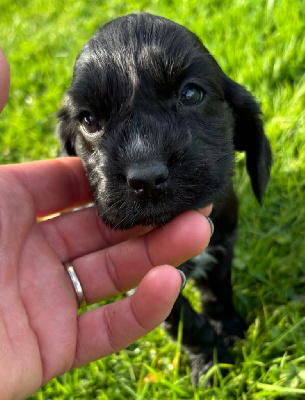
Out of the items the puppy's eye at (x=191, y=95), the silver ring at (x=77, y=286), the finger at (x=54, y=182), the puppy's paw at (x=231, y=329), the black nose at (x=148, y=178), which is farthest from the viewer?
the puppy's paw at (x=231, y=329)

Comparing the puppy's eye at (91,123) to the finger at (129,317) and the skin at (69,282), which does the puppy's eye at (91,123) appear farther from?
the finger at (129,317)

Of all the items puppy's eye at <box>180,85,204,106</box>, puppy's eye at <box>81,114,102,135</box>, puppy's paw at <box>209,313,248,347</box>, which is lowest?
puppy's paw at <box>209,313,248,347</box>

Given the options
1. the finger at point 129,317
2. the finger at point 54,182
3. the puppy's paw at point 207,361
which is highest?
the finger at point 54,182

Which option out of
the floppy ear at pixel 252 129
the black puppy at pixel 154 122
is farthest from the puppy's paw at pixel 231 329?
the floppy ear at pixel 252 129

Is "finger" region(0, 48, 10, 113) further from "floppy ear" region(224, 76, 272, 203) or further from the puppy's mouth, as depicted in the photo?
"floppy ear" region(224, 76, 272, 203)

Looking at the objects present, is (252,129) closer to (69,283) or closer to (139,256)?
(139,256)

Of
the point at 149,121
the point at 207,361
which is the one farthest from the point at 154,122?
the point at 207,361

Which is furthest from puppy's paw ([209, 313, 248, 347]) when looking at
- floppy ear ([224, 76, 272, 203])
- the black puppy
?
floppy ear ([224, 76, 272, 203])
